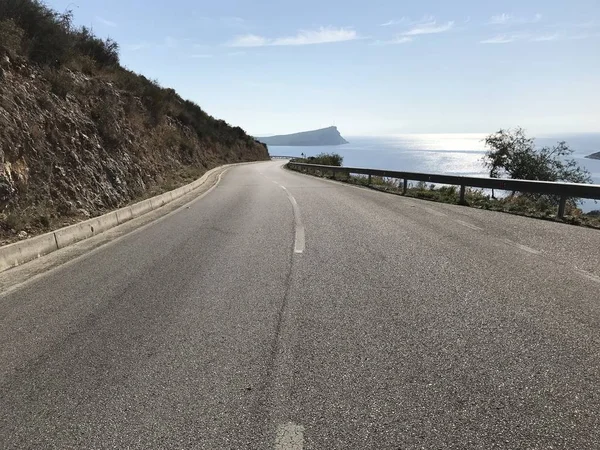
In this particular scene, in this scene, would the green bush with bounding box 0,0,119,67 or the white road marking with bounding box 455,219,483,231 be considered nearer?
the white road marking with bounding box 455,219,483,231

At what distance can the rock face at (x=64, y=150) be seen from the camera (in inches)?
375

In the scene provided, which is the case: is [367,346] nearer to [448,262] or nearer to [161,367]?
[161,367]

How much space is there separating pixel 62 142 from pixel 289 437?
11.9m

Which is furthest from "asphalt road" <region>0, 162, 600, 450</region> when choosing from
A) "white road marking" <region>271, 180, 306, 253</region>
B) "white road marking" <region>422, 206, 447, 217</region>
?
"white road marking" <region>422, 206, 447, 217</region>

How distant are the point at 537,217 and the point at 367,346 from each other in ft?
32.9

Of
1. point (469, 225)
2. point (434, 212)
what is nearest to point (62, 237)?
point (469, 225)

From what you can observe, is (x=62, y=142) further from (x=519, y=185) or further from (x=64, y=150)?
(x=519, y=185)

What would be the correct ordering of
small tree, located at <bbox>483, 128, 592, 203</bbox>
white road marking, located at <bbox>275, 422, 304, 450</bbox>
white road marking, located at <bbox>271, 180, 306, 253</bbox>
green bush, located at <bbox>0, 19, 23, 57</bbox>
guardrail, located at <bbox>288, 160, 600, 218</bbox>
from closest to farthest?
white road marking, located at <bbox>275, 422, 304, 450</bbox> → white road marking, located at <bbox>271, 180, 306, 253</bbox> → guardrail, located at <bbox>288, 160, 600, 218</bbox> → green bush, located at <bbox>0, 19, 23, 57</bbox> → small tree, located at <bbox>483, 128, 592, 203</bbox>

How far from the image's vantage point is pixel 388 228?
9859 millimetres

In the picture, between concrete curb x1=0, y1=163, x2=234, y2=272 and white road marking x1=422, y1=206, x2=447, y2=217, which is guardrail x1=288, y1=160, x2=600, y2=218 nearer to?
white road marking x1=422, y1=206, x2=447, y2=217

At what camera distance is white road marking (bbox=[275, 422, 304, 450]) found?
2.66 m

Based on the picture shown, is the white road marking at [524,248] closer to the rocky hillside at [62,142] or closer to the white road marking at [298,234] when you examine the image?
the white road marking at [298,234]

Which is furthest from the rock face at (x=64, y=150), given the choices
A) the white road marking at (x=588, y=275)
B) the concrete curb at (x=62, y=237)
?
the white road marking at (x=588, y=275)

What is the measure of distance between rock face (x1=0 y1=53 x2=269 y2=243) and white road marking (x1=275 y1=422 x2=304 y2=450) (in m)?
7.28
